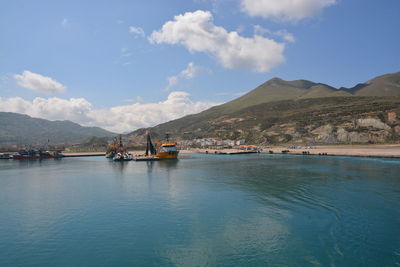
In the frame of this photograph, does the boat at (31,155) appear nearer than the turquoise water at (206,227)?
No

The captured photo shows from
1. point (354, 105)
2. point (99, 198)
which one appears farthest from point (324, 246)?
point (354, 105)

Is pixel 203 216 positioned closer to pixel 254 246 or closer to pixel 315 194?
pixel 254 246

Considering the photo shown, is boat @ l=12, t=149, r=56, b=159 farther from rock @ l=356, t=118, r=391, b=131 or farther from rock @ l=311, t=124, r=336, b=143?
rock @ l=356, t=118, r=391, b=131

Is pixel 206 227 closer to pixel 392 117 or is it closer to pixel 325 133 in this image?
pixel 325 133

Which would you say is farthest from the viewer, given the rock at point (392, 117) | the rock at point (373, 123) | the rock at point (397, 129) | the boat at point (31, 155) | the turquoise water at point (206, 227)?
the rock at point (392, 117)

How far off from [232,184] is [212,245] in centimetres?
2878

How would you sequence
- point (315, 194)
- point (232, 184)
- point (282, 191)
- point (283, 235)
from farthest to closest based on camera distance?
point (232, 184)
point (282, 191)
point (315, 194)
point (283, 235)

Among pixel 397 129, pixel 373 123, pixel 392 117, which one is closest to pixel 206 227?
pixel 397 129

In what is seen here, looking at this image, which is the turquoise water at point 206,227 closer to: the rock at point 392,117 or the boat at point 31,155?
the boat at point 31,155

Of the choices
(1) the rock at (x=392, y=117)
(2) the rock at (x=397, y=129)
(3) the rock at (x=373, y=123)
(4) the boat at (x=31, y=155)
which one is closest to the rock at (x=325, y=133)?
(3) the rock at (x=373, y=123)

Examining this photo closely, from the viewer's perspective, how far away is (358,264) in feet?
58.0

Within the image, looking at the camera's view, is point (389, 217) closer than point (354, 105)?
Yes

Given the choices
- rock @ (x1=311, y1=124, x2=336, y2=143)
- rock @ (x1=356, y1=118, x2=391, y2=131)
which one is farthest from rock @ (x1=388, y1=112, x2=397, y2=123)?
rock @ (x1=311, y1=124, x2=336, y2=143)

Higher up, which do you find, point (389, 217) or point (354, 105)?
point (354, 105)
